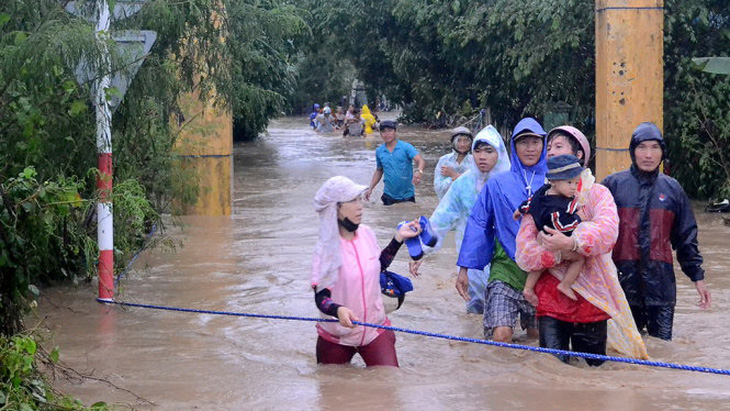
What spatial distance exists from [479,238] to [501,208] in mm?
246

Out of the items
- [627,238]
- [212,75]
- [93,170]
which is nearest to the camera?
[627,238]

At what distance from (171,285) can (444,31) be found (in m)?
10.7

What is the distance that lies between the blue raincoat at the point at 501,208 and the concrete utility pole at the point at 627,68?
16.5 ft

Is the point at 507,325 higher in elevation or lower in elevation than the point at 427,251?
lower

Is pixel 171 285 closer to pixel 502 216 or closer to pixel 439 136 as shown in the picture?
pixel 502 216

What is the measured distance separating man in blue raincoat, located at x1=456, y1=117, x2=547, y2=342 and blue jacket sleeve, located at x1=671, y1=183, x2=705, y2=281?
3.14 ft

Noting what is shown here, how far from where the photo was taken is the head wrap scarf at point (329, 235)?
5992mm

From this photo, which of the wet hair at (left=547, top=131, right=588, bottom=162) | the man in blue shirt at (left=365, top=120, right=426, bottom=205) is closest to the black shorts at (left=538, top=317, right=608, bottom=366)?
the wet hair at (left=547, top=131, right=588, bottom=162)

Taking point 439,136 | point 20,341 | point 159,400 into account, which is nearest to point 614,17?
point 159,400

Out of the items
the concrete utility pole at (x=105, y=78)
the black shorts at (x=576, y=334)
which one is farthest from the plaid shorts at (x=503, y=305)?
the concrete utility pole at (x=105, y=78)

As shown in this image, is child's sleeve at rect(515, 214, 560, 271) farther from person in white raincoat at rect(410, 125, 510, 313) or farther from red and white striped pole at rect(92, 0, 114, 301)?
red and white striped pole at rect(92, 0, 114, 301)

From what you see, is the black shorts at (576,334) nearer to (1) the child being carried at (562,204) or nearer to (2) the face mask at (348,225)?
(1) the child being carried at (562,204)

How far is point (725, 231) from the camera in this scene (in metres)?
13.1

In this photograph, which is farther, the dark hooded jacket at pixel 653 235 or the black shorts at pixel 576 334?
the dark hooded jacket at pixel 653 235
